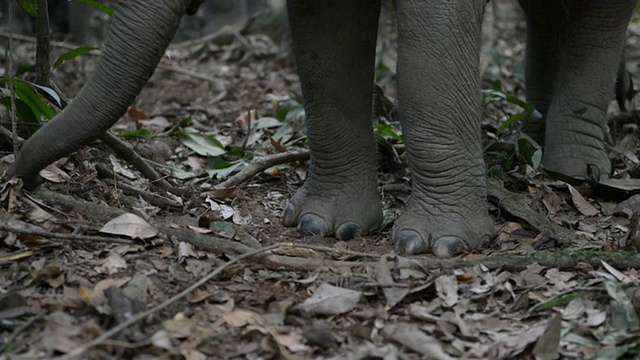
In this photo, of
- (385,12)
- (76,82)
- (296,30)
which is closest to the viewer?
(296,30)

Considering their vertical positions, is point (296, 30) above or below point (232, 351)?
above

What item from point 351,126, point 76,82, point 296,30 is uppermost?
point 296,30

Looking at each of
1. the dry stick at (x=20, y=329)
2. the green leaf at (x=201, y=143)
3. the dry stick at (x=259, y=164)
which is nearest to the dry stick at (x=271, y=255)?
the dry stick at (x=20, y=329)

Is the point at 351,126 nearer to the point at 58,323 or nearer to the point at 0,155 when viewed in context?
the point at 0,155

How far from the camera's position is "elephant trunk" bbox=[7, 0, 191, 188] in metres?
3.95

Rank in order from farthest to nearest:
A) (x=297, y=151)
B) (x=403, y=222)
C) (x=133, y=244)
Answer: (x=297, y=151)
(x=403, y=222)
(x=133, y=244)

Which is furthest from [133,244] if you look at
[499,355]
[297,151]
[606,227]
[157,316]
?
[606,227]

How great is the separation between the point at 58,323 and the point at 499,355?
1444 millimetres

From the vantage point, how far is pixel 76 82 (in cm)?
837

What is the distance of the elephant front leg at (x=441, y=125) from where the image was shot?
454cm

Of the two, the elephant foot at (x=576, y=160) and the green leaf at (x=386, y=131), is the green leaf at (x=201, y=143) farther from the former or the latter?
the elephant foot at (x=576, y=160)

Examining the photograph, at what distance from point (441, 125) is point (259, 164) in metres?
1.35

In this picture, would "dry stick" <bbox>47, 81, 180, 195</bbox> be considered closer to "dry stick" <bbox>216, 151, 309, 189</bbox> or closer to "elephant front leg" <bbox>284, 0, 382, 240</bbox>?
"dry stick" <bbox>216, 151, 309, 189</bbox>

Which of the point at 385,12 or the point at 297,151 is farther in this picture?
the point at 385,12
